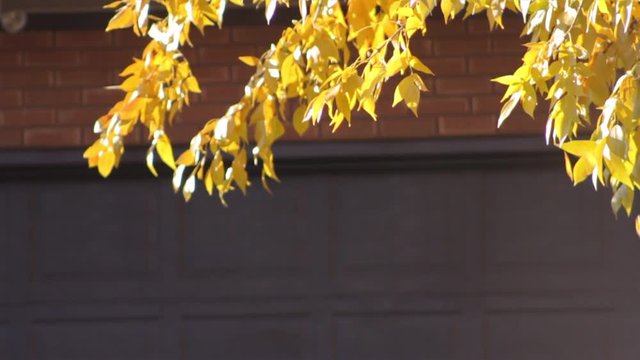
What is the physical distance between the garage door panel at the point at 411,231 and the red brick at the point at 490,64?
0.50 meters

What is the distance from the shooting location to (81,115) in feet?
21.5

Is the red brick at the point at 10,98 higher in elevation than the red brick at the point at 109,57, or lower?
lower

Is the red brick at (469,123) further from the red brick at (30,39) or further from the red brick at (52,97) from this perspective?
the red brick at (30,39)

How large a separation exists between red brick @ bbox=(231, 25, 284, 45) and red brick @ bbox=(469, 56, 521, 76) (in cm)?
90

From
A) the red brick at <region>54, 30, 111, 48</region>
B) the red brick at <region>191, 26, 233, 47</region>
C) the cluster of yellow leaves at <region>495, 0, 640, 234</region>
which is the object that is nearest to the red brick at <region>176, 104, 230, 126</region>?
the red brick at <region>191, 26, 233, 47</region>

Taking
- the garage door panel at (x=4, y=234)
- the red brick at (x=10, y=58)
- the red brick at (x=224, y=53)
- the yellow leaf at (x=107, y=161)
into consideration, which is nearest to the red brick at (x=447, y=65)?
the red brick at (x=224, y=53)

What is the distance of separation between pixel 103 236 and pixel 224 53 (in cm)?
106

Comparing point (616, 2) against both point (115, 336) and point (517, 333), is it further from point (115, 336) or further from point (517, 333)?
point (115, 336)

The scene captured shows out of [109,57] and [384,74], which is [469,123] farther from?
[384,74]

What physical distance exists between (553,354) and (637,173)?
133 inches

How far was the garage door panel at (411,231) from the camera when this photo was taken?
6.55 m

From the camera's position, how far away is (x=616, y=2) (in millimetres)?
3408

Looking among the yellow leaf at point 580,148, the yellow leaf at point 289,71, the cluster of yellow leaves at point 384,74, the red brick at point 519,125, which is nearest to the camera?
the yellow leaf at point 580,148

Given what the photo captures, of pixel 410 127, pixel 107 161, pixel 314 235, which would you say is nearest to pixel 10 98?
pixel 314 235
